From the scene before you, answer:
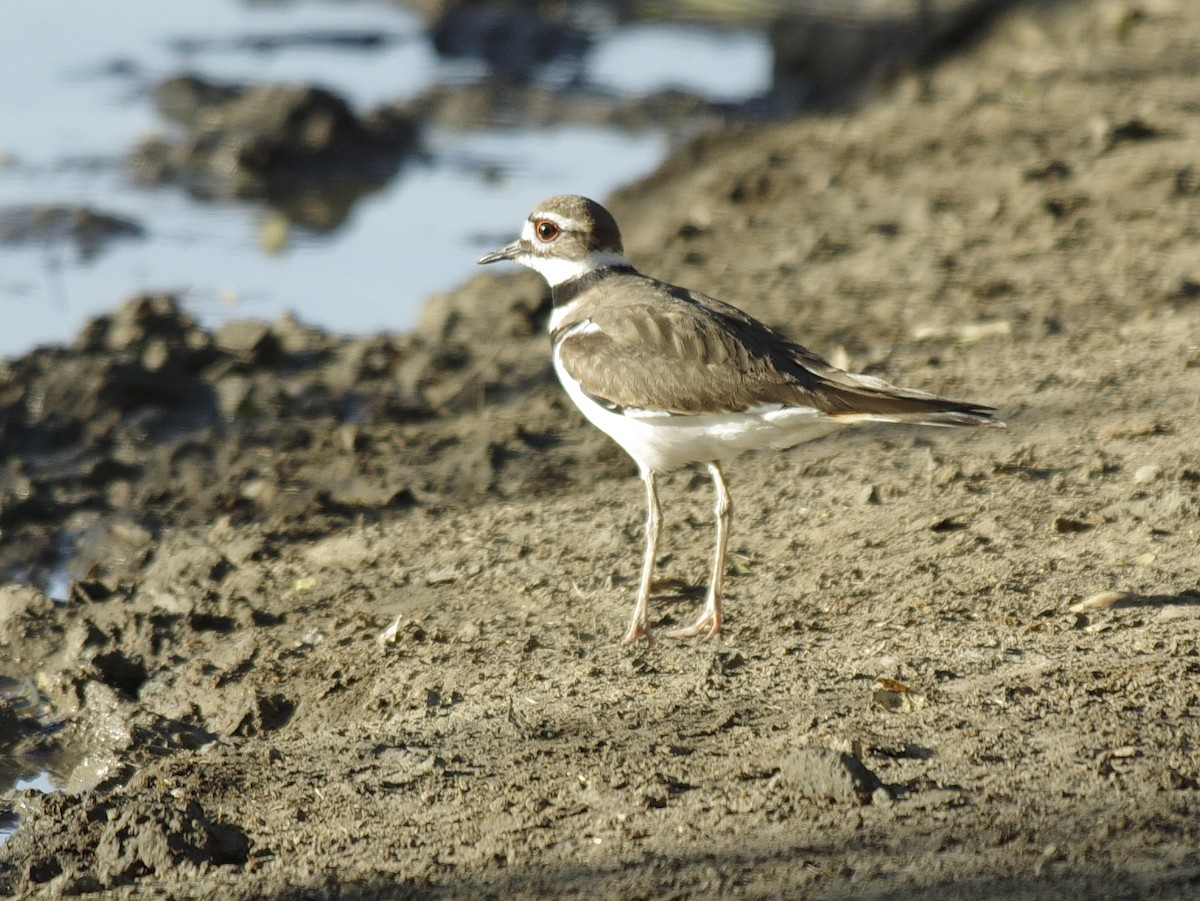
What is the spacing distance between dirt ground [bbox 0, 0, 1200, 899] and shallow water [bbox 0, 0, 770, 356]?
177 cm

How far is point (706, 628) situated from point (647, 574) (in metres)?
0.30

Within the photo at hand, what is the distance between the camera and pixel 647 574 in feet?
19.4

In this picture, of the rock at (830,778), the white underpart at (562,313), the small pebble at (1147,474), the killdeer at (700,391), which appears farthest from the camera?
the white underpart at (562,313)

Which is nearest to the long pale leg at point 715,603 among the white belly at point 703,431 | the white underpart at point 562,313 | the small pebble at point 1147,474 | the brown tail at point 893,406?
the white belly at point 703,431

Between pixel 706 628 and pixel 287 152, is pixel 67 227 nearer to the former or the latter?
pixel 287 152

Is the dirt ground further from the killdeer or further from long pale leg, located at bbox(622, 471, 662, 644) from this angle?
Result: the killdeer

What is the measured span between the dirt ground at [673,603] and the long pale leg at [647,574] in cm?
12

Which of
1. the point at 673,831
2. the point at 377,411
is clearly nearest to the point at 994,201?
the point at 377,411

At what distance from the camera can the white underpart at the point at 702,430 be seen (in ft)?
18.2

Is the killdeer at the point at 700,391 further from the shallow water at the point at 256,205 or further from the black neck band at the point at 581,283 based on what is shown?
the shallow water at the point at 256,205

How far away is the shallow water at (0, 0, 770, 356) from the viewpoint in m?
11.6

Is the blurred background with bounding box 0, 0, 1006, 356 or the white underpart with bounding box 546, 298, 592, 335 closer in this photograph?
the white underpart with bounding box 546, 298, 592, 335

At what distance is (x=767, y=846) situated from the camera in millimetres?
4160

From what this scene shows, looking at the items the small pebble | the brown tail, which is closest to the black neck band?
the brown tail
